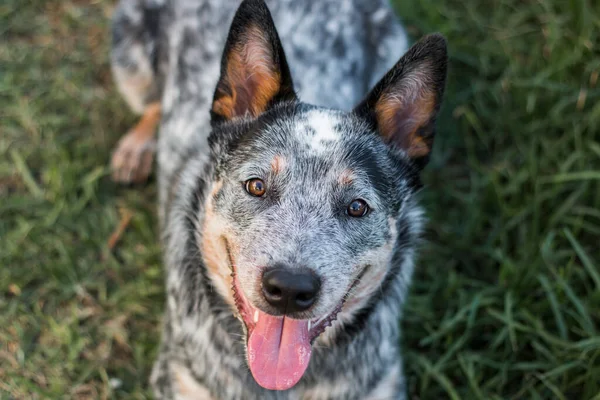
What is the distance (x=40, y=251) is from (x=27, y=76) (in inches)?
55.7

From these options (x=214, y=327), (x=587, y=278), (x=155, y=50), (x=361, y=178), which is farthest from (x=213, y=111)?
(x=587, y=278)

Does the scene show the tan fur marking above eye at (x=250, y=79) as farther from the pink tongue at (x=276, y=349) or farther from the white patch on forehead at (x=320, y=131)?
the pink tongue at (x=276, y=349)


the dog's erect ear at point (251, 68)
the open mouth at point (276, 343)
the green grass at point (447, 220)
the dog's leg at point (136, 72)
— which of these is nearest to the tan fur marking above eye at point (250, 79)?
the dog's erect ear at point (251, 68)

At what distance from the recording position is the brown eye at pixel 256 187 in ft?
9.22

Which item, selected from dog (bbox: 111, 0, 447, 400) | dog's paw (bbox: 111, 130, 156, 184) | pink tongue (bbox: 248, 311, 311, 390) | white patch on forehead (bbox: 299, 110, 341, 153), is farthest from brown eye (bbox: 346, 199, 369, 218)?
dog's paw (bbox: 111, 130, 156, 184)

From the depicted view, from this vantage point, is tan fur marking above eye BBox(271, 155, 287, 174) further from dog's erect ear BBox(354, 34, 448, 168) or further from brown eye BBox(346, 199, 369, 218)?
dog's erect ear BBox(354, 34, 448, 168)

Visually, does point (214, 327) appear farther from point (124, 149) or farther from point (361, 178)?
point (124, 149)

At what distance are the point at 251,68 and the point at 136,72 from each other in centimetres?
174

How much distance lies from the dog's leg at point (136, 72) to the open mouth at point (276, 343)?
2014 millimetres

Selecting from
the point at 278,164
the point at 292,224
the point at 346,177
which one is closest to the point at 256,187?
the point at 278,164

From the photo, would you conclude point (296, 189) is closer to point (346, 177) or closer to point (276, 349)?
point (346, 177)

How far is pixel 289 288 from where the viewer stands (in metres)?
2.48

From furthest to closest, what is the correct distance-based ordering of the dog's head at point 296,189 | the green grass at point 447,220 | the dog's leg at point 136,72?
the dog's leg at point 136,72, the green grass at point 447,220, the dog's head at point 296,189

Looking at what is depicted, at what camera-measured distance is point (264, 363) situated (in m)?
2.76
